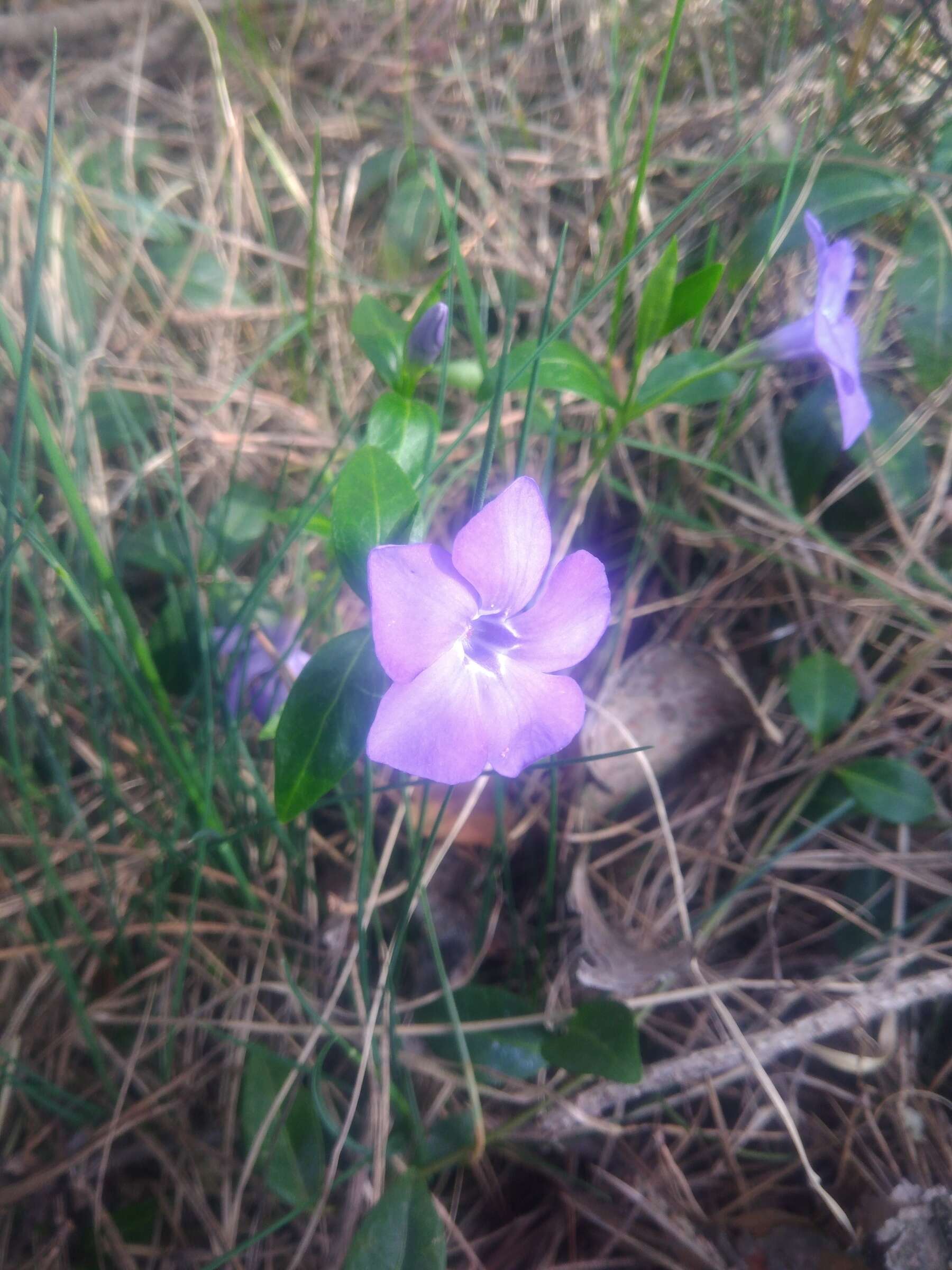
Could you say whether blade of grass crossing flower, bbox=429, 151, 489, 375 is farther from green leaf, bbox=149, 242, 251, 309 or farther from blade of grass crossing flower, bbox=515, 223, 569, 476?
green leaf, bbox=149, 242, 251, 309

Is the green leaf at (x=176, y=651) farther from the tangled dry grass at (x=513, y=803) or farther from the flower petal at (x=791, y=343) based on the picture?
the flower petal at (x=791, y=343)

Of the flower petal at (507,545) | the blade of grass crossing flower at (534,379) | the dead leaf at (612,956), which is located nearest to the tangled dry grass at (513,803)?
the dead leaf at (612,956)

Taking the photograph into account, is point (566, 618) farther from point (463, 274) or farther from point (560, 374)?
point (463, 274)

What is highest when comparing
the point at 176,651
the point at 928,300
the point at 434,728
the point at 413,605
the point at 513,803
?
the point at 928,300

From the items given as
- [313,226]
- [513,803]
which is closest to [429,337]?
[313,226]

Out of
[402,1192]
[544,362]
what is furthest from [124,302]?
[402,1192]

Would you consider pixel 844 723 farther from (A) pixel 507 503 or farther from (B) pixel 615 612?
(A) pixel 507 503

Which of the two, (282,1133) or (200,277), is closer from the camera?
(282,1133)
